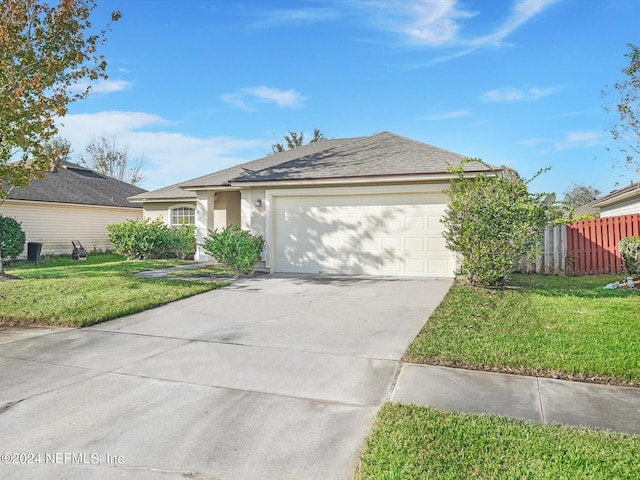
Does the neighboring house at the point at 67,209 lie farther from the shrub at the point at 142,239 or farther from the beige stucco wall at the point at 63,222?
the shrub at the point at 142,239

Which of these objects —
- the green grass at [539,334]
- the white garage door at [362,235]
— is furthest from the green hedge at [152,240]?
the green grass at [539,334]

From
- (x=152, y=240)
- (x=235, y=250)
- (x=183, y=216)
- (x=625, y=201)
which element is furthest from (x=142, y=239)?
(x=625, y=201)

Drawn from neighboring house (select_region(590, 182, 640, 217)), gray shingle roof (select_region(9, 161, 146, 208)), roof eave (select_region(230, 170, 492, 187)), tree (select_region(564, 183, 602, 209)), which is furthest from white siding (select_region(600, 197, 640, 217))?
tree (select_region(564, 183, 602, 209))

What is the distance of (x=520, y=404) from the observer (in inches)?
139

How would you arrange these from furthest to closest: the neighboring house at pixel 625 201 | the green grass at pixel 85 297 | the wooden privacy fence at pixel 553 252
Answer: the neighboring house at pixel 625 201 → the wooden privacy fence at pixel 553 252 → the green grass at pixel 85 297

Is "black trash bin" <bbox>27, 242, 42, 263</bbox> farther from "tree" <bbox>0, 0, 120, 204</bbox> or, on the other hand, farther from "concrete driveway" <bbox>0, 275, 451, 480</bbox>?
"concrete driveway" <bbox>0, 275, 451, 480</bbox>

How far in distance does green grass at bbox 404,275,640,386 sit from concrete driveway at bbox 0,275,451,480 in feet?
1.80

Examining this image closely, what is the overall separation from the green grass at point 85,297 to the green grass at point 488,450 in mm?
5727

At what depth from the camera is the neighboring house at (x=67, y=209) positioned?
1786 centimetres

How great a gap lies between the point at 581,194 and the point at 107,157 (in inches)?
2252

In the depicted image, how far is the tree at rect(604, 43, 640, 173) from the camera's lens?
11.1 metres

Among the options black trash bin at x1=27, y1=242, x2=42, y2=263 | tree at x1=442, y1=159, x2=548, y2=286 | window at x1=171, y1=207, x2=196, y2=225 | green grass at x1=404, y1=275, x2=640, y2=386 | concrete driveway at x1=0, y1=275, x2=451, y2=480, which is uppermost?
window at x1=171, y1=207, x2=196, y2=225

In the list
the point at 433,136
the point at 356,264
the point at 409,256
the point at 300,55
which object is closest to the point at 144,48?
the point at 300,55

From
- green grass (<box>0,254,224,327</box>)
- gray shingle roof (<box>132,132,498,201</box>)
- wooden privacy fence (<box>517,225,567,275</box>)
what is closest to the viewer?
green grass (<box>0,254,224,327</box>)
